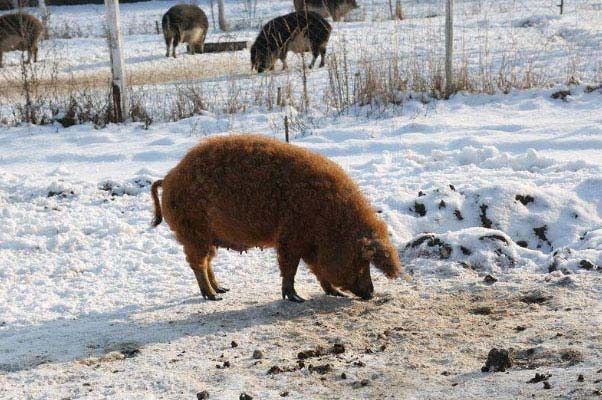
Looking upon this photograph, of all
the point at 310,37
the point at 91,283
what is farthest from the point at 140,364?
the point at 310,37

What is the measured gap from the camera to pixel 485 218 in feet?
23.7

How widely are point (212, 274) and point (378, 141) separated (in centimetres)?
467

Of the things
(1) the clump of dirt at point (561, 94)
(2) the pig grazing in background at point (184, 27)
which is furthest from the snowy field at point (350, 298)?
(2) the pig grazing in background at point (184, 27)

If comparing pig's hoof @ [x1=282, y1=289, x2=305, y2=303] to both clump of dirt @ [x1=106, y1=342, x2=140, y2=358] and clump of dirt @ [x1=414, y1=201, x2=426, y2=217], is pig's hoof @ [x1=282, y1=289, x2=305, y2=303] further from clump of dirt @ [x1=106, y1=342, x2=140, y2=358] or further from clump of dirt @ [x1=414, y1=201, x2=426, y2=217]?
clump of dirt @ [x1=414, y1=201, x2=426, y2=217]

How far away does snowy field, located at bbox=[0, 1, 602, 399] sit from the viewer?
15.1 ft

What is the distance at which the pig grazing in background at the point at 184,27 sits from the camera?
74.2 feet

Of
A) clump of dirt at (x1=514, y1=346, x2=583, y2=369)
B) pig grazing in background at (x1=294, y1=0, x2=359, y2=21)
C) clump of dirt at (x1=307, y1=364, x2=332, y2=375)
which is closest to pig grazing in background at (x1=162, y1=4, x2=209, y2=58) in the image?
pig grazing in background at (x1=294, y1=0, x2=359, y2=21)

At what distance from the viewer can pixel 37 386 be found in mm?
4645

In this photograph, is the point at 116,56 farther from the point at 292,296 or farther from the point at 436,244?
the point at 292,296

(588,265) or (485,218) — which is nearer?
(588,265)

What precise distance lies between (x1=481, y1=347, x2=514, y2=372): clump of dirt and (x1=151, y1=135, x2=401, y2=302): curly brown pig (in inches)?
45.8

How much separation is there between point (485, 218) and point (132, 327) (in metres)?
3.14

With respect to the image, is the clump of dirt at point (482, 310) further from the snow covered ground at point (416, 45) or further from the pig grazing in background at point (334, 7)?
the pig grazing in background at point (334, 7)

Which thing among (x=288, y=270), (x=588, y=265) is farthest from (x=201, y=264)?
(x=588, y=265)
